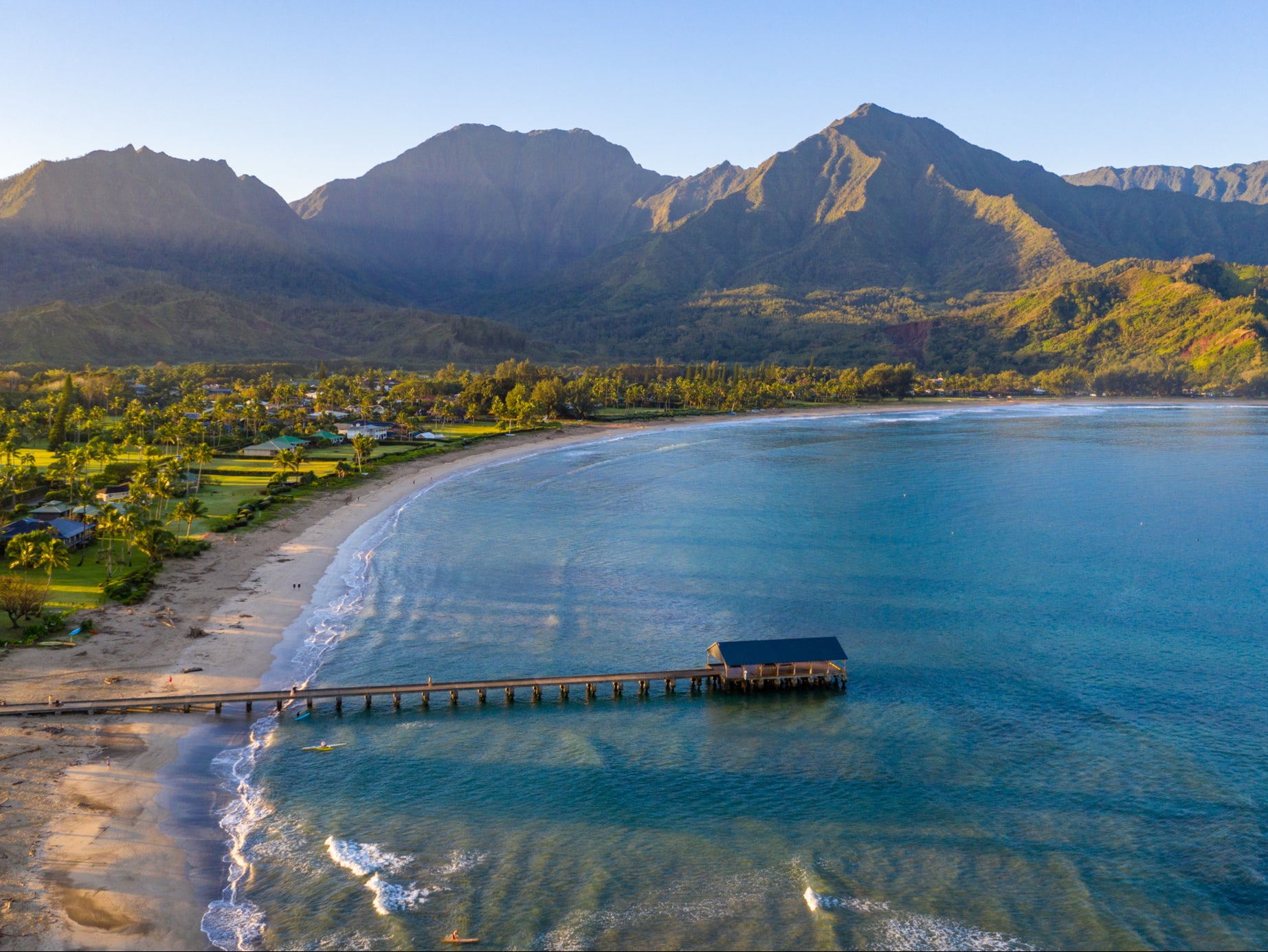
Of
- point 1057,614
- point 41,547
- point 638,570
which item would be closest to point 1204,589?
point 1057,614

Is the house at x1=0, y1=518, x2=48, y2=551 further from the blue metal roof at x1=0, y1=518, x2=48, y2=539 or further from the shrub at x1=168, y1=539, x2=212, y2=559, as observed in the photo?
the shrub at x1=168, y1=539, x2=212, y2=559

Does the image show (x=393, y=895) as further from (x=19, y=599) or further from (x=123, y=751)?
(x=19, y=599)

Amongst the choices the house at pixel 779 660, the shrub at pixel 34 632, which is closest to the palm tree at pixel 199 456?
the shrub at pixel 34 632

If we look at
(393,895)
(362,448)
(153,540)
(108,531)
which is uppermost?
(362,448)

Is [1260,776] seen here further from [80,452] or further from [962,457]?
[962,457]

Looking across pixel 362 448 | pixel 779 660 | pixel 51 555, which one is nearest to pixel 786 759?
pixel 779 660

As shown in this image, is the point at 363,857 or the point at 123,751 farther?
the point at 123,751
